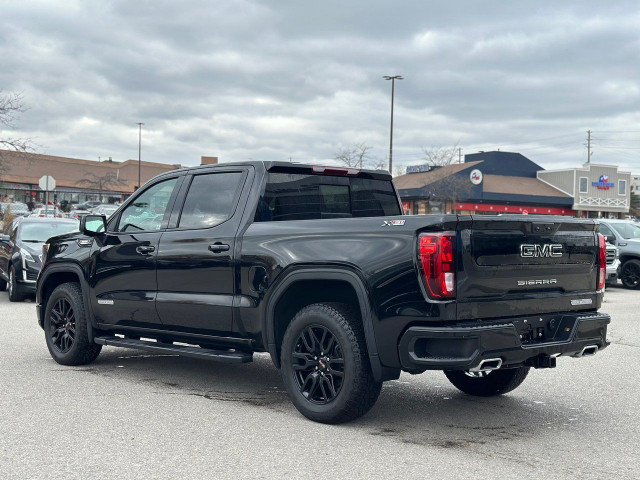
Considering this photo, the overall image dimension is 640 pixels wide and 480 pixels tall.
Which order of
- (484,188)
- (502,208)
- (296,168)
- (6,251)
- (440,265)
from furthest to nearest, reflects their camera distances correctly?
(502,208) < (484,188) < (6,251) < (296,168) < (440,265)

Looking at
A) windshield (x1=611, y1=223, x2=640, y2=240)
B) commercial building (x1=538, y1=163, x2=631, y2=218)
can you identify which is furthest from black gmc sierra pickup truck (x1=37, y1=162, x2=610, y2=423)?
commercial building (x1=538, y1=163, x2=631, y2=218)

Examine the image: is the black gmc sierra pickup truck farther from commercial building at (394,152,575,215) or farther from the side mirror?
commercial building at (394,152,575,215)

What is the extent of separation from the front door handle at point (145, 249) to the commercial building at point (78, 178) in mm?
86824

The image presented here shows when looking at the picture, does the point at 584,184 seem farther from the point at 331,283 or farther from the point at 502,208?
the point at 331,283

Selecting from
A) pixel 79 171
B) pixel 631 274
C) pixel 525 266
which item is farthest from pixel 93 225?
pixel 79 171

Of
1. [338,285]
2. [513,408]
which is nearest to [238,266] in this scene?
[338,285]

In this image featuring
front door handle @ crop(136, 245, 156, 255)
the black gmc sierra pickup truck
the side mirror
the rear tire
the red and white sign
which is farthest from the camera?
the red and white sign

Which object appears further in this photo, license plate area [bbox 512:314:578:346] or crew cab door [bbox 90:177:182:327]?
crew cab door [bbox 90:177:182:327]

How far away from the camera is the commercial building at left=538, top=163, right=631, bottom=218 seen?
70.7 metres

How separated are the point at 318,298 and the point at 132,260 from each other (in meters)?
2.12

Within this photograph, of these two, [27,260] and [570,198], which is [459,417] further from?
[570,198]

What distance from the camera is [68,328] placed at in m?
8.09

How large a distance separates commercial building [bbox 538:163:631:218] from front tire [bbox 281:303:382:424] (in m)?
67.0

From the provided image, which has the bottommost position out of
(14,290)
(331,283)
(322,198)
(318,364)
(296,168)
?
(14,290)
